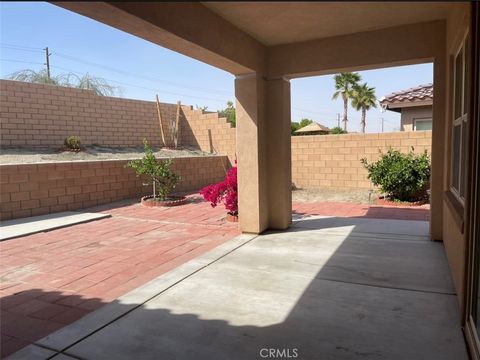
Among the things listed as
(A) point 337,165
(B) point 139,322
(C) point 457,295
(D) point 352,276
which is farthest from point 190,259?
(A) point 337,165

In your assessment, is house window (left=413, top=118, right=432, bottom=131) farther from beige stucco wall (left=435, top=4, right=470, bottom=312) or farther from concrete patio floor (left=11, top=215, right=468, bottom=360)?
concrete patio floor (left=11, top=215, right=468, bottom=360)

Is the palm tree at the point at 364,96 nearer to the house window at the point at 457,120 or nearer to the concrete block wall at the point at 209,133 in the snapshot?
the concrete block wall at the point at 209,133

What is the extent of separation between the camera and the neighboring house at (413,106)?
36.6 ft

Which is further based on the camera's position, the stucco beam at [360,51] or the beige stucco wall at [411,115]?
the beige stucco wall at [411,115]

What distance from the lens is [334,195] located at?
32.7 ft

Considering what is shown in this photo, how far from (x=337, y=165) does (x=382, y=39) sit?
6.04m

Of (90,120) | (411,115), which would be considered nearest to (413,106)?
(411,115)

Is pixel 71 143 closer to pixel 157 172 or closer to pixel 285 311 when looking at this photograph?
pixel 157 172

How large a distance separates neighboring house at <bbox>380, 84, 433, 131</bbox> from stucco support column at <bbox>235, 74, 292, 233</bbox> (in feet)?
23.1

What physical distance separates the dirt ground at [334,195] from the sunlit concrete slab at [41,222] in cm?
517

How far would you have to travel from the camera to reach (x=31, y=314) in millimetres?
3170

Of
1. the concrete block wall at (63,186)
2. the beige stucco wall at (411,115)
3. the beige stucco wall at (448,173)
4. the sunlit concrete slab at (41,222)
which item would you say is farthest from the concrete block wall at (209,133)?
the beige stucco wall at (448,173)

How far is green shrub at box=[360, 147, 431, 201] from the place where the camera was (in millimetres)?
8438

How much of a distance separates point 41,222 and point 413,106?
428 inches
